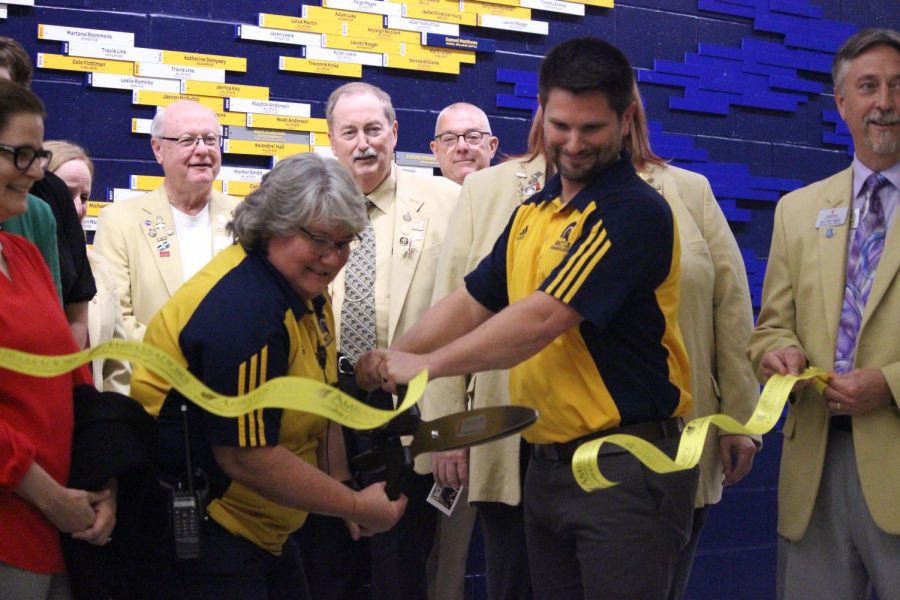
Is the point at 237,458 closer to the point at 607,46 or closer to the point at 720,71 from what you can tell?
the point at 607,46

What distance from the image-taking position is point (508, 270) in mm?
2352

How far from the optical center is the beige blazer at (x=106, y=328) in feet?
9.97

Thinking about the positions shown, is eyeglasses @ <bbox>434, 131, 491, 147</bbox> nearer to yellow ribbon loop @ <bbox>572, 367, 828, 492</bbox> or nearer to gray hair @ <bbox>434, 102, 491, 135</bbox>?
gray hair @ <bbox>434, 102, 491, 135</bbox>

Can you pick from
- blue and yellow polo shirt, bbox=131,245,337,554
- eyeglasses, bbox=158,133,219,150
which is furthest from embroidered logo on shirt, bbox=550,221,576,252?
eyeglasses, bbox=158,133,219,150

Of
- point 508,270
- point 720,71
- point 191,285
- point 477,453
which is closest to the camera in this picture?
point 191,285

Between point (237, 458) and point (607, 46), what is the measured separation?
109cm

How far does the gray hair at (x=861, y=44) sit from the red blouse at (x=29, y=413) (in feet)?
6.50

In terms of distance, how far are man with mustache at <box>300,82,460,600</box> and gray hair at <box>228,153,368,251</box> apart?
1.01 meters

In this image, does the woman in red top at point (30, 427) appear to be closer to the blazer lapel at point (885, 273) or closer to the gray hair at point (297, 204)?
the gray hair at point (297, 204)

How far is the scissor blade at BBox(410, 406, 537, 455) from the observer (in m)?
1.95

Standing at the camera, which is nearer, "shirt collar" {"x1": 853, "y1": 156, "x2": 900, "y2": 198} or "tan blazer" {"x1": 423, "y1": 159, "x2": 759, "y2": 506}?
"shirt collar" {"x1": 853, "y1": 156, "x2": 900, "y2": 198}

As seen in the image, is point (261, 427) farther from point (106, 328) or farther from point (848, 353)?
point (848, 353)

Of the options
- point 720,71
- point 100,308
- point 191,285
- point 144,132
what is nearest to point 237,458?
point 191,285

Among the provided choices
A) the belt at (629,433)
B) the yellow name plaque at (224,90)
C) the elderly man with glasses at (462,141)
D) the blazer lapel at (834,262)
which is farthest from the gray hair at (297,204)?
the yellow name plaque at (224,90)
